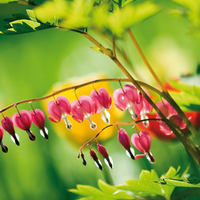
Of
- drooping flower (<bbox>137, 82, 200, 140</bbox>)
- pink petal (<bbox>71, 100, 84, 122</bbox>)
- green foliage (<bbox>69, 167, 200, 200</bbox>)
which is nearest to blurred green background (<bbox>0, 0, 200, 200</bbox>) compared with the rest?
drooping flower (<bbox>137, 82, 200, 140</bbox>)

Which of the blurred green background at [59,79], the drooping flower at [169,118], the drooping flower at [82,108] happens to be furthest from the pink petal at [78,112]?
the blurred green background at [59,79]

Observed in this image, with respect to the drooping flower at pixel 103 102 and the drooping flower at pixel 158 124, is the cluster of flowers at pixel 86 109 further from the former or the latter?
the drooping flower at pixel 158 124

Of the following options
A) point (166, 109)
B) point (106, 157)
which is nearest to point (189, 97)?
point (166, 109)

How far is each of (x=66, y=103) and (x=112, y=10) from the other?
15 cm

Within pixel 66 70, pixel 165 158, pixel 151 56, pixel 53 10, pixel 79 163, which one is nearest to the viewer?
pixel 53 10

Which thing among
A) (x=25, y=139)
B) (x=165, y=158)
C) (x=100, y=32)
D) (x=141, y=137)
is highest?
(x=100, y=32)

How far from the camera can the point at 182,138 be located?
0.31m

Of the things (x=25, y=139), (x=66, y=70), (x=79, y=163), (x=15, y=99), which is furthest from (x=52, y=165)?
(x=66, y=70)

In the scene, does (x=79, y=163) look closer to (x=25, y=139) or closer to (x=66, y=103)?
(x=25, y=139)

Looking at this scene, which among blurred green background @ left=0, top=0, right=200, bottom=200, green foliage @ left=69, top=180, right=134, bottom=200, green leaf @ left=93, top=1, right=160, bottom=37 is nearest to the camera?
green leaf @ left=93, top=1, right=160, bottom=37

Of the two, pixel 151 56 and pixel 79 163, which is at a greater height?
pixel 151 56

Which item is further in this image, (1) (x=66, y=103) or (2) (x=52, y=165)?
(2) (x=52, y=165)

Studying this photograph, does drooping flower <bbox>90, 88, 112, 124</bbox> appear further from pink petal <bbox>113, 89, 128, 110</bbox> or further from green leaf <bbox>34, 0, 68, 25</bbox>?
green leaf <bbox>34, 0, 68, 25</bbox>

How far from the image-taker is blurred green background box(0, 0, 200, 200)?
0.84 m
